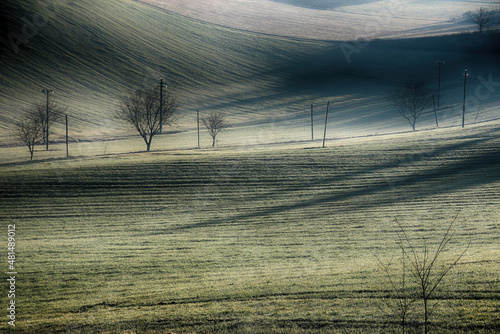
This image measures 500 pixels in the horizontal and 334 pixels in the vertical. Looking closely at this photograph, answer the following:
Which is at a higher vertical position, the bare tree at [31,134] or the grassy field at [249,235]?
the bare tree at [31,134]

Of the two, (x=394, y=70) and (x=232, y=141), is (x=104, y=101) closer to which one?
(x=232, y=141)

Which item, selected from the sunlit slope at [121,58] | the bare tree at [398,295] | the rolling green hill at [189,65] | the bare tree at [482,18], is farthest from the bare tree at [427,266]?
the bare tree at [482,18]

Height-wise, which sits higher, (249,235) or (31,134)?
(31,134)

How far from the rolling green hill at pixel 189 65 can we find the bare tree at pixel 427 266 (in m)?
59.1

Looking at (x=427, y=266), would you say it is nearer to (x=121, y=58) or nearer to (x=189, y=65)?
(x=189, y=65)

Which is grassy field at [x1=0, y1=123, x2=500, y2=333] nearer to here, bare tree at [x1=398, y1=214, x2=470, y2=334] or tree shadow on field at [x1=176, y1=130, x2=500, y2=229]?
tree shadow on field at [x1=176, y1=130, x2=500, y2=229]

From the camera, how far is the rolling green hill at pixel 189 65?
287ft

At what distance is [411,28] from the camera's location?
142250mm

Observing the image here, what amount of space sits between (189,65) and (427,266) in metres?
104

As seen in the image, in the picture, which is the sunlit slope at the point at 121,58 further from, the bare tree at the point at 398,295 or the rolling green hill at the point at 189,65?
the bare tree at the point at 398,295

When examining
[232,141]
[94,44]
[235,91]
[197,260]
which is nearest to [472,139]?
[232,141]

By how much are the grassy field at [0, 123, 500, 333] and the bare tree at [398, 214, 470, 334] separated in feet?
1.17

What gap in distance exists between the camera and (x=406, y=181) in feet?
113

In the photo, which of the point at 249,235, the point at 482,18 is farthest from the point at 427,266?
the point at 482,18
